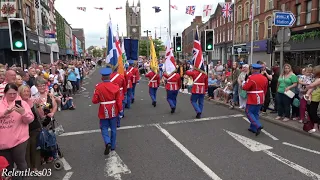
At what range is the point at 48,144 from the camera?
470 cm

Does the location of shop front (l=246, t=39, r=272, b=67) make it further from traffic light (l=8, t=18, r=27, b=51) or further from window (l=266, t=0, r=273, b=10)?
traffic light (l=8, t=18, r=27, b=51)

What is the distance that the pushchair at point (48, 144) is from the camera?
15.2 ft

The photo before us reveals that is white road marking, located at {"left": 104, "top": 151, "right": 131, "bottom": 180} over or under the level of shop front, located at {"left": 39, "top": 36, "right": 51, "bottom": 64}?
under

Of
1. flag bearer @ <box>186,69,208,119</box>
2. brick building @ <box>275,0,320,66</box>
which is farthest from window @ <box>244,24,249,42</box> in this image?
flag bearer @ <box>186,69,208,119</box>

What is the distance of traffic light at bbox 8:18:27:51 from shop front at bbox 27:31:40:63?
16106 millimetres

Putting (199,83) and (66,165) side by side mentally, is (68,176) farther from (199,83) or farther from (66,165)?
(199,83)

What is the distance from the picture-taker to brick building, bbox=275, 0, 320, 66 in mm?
20547

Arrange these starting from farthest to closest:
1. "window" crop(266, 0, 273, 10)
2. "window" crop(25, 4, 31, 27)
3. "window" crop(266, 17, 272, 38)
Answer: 1. "window" crop(266, 17, 272, 38)
2. "window" crop(266, 0, 273, 10)
3. "window" crop(25, 4, 31, 27)

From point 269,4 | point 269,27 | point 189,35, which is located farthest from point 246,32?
point 189,35

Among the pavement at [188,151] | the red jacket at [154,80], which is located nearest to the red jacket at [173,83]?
the pavement at [188,151]

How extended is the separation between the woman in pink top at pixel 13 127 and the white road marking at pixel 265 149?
14.4ft

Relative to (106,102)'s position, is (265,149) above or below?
below

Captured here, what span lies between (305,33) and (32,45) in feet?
75.9

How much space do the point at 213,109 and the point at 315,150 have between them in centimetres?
477
